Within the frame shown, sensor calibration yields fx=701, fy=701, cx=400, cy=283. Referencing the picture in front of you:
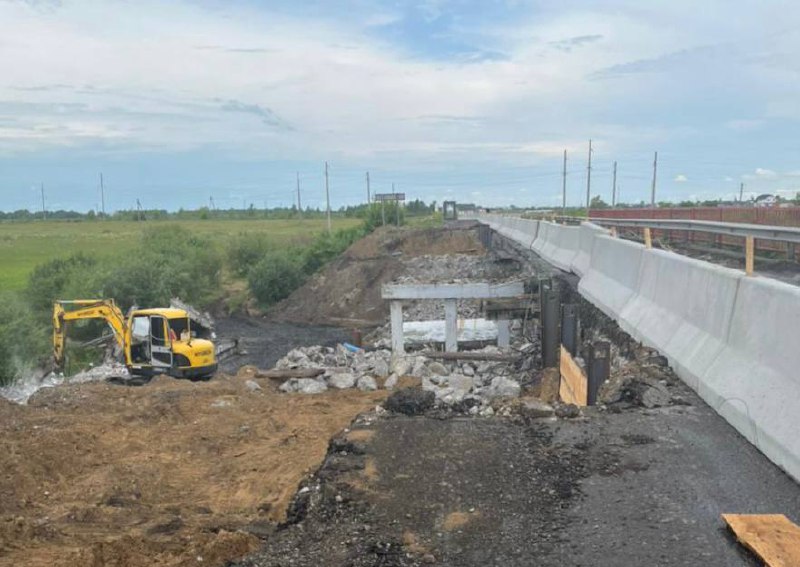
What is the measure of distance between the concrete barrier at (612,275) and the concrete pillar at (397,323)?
9.76m

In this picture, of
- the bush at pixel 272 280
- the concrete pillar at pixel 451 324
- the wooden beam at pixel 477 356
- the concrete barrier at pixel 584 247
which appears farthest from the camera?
the bush at pixel 272 280

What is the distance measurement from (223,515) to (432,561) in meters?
4.05

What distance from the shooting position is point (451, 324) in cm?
2488

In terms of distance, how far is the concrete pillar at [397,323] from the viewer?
24.9 meters

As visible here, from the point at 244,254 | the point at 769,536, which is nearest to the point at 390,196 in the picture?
the point at 244,254

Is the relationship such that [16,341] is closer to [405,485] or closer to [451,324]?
[451,324]

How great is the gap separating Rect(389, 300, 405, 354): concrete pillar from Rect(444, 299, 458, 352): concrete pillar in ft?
5.33

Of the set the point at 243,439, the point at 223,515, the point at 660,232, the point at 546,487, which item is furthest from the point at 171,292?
the point at 546,487

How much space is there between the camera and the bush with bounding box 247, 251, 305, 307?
58.0 metres

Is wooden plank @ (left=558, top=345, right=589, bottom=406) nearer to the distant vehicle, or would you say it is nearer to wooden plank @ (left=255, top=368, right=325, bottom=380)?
wooden plank @ (left=255, top=368, right=325, bottom=380)

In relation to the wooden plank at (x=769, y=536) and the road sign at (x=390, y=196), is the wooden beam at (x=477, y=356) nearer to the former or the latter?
the wooden plank at (x=769, y=536)

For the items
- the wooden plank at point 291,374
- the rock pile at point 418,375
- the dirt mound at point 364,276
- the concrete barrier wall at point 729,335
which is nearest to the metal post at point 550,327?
the rock pile at point 418,375

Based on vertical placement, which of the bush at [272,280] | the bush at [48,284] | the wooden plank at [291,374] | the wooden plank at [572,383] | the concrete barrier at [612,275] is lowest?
the bush at [272,280]

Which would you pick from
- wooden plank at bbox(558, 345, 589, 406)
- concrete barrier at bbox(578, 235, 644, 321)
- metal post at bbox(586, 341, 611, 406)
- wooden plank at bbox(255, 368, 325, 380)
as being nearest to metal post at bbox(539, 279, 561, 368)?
concrete barrier at bbox(578, 235, 644, 321)
